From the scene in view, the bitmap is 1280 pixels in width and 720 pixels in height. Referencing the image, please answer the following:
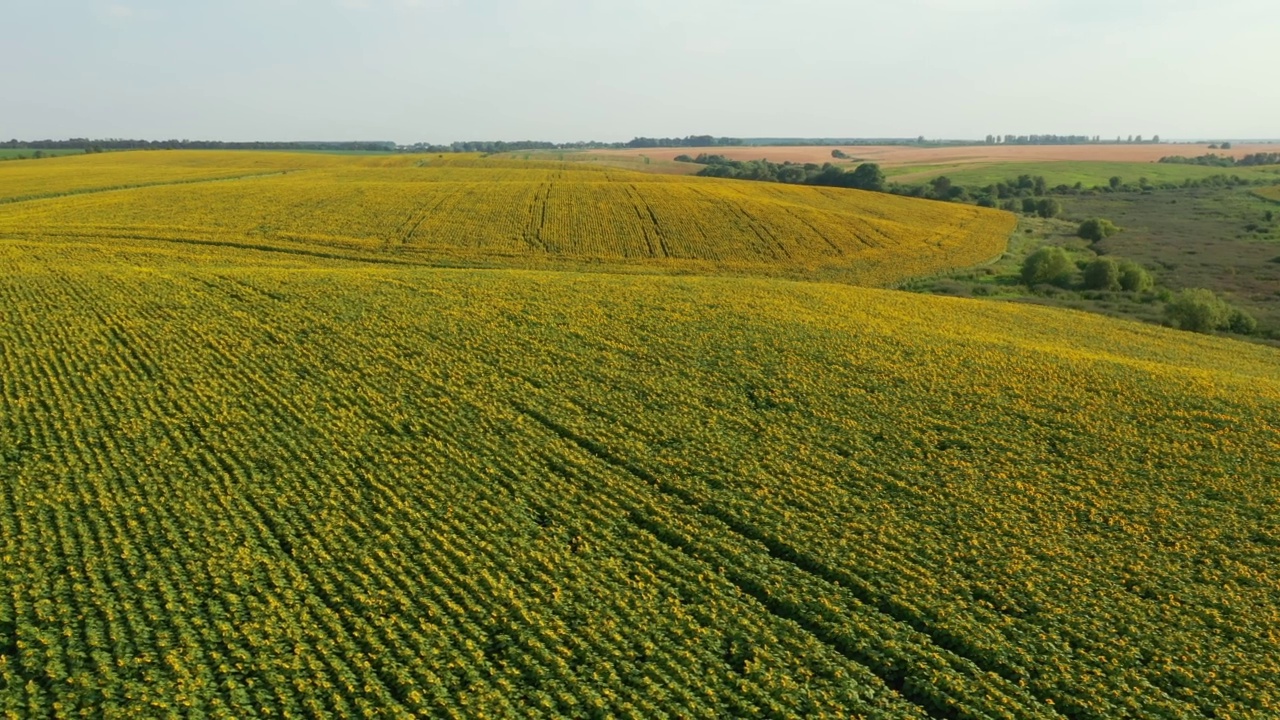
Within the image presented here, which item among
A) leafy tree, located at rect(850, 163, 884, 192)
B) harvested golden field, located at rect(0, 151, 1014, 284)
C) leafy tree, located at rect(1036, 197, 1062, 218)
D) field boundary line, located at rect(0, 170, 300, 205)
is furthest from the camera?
leafy tree, located at rect(850, 163, 884, 192)

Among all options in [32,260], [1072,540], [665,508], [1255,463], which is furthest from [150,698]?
[32,260]

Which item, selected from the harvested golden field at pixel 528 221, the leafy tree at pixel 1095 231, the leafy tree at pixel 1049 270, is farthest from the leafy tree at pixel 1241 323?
the leafy tree at pixel 1095 231

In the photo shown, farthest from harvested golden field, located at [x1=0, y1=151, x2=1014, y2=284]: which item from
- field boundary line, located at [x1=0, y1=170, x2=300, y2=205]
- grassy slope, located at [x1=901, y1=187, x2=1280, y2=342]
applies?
grassy slope, located at [x1=901, y1=187, x2=1280, y2=342]

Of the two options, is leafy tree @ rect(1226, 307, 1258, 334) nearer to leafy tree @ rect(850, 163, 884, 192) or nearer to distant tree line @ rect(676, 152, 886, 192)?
distant tree line @ rect(676, 152, 886, 192)

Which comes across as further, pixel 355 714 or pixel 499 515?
pixel 499 515

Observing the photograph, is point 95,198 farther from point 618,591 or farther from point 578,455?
point 618,591
